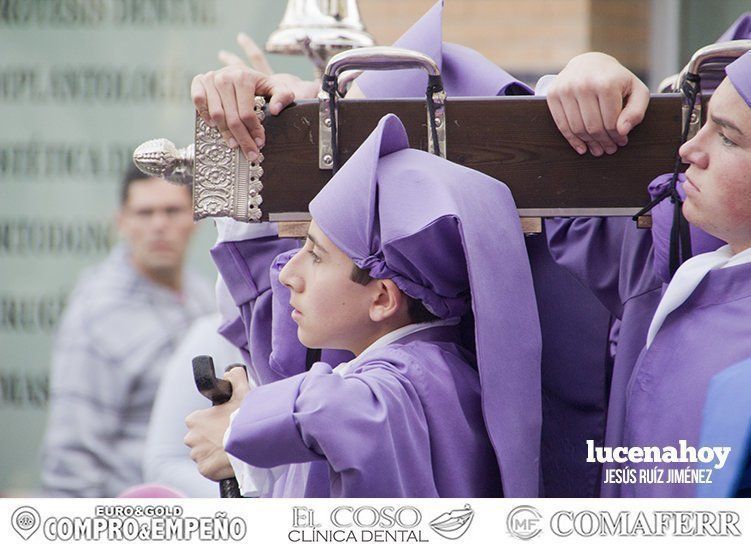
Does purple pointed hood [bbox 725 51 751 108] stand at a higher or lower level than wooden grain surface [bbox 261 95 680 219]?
higher

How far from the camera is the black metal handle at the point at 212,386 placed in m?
2.32

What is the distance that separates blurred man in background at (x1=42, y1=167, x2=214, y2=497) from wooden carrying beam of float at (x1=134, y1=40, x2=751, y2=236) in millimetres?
2399

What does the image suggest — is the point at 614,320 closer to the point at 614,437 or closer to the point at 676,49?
the point at 614,437

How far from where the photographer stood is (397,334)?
2232mm

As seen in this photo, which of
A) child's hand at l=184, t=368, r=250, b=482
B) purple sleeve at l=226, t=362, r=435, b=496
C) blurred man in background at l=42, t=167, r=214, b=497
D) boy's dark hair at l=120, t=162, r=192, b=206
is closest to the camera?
purple sleeve at l=226, t=362, r=435, b=496

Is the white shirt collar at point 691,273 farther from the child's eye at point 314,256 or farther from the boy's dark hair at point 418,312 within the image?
the child's eye at point 314,256

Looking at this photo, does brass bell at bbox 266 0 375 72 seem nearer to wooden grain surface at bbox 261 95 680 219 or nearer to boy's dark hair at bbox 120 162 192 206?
wooden grain surface at bbox 261 95 680 219

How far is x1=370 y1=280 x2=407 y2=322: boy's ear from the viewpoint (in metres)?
2.21

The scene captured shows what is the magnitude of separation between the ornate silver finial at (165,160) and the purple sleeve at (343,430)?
489 mm

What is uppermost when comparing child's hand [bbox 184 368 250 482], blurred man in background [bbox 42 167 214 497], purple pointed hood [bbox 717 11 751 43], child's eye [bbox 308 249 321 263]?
purple pointed hood [bbox 717 11 751 43]

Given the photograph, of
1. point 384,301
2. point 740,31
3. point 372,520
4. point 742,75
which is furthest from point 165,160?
point 740,31

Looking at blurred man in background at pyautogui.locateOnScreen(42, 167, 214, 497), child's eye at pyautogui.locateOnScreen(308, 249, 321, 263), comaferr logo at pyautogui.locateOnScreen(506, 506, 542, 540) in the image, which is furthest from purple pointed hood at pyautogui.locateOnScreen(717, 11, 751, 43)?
blurred man in background at pyautogui.locateOnScreen(42, 167, 214, 497)

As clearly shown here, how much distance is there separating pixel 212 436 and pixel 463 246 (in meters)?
0.65

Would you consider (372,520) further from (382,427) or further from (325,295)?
(325,295)
